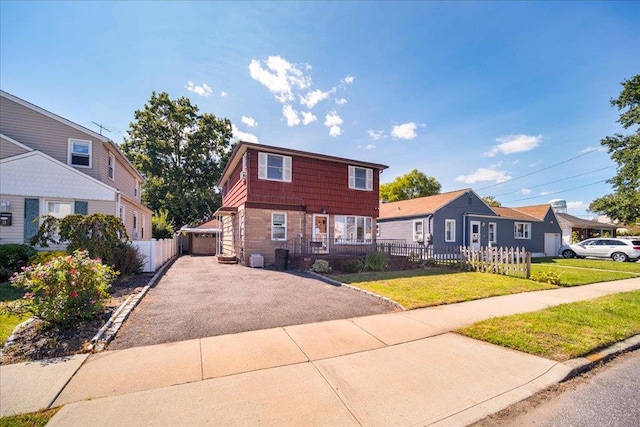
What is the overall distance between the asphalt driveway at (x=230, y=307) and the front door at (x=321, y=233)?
5.39 metres

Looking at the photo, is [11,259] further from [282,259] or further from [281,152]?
[281,152]

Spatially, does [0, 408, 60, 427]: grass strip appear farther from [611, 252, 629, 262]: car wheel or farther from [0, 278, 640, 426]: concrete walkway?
[611, 252, 629, 262]: car wheel

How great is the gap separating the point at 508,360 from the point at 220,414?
3886 mm

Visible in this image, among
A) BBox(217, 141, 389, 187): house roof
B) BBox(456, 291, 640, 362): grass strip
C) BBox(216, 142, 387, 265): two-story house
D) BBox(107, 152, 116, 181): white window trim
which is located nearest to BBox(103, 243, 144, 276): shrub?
BBox(216, 142, 387, 265): two-story house

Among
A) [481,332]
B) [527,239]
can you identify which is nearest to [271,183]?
[481,332]

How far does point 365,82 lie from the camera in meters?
13.0

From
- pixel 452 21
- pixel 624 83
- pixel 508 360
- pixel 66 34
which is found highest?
pixel 624 83

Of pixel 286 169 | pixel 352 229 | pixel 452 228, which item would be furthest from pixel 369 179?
pixel 452 228

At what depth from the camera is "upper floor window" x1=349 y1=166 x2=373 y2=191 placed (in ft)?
55.1

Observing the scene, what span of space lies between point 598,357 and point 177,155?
36.7m

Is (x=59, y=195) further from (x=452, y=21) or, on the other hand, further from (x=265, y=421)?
(x=452, y=21)

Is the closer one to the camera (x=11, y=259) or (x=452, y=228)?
(x=11, y=259)

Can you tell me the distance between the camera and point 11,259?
32.9 ft

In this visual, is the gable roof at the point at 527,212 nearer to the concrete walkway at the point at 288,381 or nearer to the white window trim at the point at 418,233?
the white window trim at the point at 418,233
